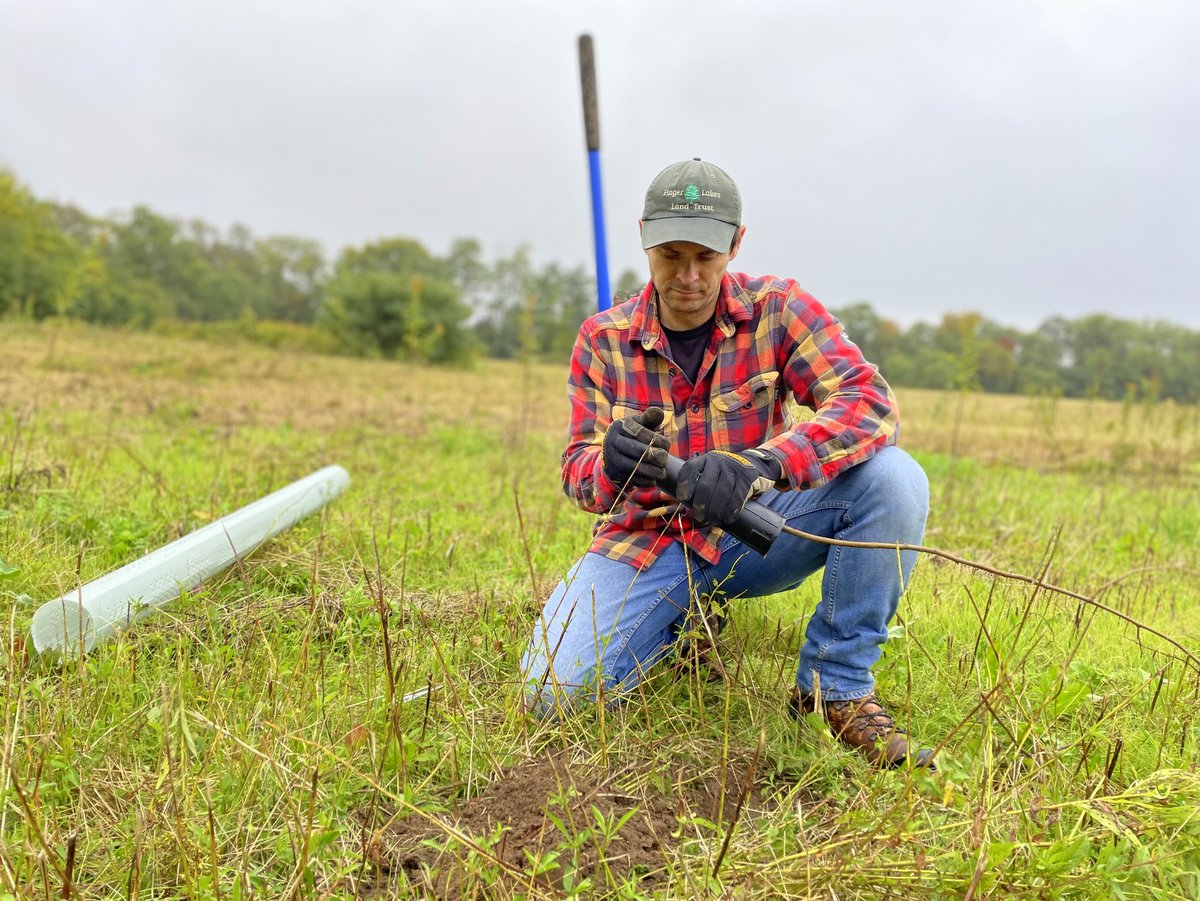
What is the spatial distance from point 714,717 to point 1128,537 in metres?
3.57

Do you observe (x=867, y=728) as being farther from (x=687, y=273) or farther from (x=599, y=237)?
(x=599, y=237)

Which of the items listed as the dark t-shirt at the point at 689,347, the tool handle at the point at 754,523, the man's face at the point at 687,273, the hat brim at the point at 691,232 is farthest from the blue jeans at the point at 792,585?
the hat brim at the point at 691,232

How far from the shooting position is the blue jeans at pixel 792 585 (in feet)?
7.37

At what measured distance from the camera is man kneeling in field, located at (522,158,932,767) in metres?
2.17

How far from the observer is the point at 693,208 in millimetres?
2270

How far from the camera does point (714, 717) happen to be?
2244 millimetres

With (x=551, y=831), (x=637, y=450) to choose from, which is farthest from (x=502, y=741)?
(x=637, y=450)

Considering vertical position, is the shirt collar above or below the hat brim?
below

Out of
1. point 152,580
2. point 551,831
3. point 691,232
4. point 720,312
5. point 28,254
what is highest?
point 28,254

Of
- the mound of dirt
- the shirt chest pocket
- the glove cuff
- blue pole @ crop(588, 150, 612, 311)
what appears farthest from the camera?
blue pole @ crop(588, 150, 612, 311)

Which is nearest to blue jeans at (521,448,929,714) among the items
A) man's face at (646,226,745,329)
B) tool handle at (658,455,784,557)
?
tool handle at (658,455,784,557)

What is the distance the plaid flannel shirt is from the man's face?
11cm

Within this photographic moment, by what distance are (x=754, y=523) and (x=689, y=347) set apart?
0.76 meters

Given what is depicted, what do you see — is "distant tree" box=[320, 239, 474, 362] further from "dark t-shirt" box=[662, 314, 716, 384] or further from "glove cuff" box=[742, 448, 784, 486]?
"glove cuff" box=[742, 448, 784, 486]
